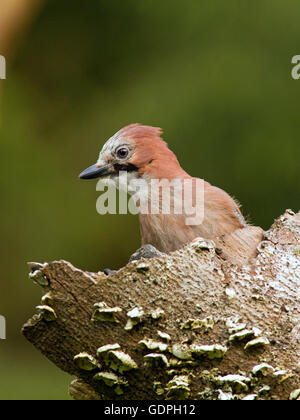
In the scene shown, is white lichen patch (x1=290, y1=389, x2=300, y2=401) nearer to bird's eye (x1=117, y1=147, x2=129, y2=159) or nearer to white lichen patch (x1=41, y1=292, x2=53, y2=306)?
white lichen patch (x1=41, y1=292, x2=53, y2=306)

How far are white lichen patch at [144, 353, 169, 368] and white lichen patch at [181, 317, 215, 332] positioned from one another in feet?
0.37

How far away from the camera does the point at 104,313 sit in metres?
2.24

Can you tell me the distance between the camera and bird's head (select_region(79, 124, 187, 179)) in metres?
3.29

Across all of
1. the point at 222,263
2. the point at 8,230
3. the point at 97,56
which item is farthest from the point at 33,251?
the point at 222,263

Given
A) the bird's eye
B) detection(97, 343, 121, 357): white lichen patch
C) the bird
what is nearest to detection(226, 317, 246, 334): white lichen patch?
detection(97, 343, 121, 357): white lichen patch

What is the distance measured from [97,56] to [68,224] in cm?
141

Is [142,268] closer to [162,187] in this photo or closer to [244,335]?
[244,335]

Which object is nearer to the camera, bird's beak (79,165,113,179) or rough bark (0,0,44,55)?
bird's beak (79,165,113,179)

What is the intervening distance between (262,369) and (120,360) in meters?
0.43

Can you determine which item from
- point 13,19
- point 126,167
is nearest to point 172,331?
point 126,167
